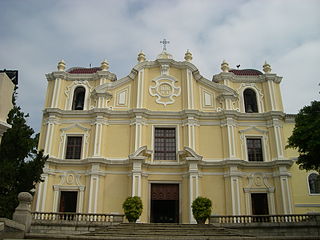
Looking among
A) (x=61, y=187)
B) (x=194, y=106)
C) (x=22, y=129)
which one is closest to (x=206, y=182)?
(x=194, y=106)

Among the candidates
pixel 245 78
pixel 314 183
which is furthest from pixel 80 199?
pixel 314 183

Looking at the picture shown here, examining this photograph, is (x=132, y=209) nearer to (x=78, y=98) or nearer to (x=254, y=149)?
(x=254, y=149)

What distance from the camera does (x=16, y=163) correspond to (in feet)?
48.9

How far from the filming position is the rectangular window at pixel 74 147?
19.9 metres

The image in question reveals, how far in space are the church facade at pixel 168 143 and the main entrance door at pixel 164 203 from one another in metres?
0.06

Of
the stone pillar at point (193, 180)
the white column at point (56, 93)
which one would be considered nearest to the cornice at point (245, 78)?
the stone pillar at point (193, 180)

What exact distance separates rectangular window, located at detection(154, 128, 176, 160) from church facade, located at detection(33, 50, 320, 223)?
0.21 ft

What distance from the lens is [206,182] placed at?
750 inches

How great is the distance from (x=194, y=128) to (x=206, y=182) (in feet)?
11.3

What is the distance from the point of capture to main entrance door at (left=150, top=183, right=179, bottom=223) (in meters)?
18.7

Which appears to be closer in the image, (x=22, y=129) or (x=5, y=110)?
(x=5, y=110)

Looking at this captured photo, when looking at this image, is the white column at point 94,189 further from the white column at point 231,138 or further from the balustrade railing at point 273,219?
the white column at point 231,138

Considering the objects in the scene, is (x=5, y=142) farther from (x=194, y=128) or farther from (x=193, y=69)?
(x=193, y=69)

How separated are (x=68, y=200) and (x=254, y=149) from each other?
11984mm
